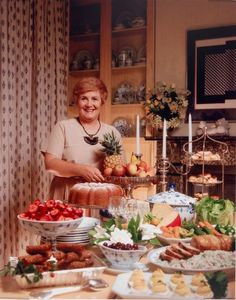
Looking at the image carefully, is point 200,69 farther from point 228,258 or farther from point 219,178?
point 228,258

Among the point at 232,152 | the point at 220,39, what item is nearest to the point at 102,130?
the point at 220,39

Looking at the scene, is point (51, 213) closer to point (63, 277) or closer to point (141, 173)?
point (63, 277)

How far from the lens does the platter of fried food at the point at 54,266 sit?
0.72 metres

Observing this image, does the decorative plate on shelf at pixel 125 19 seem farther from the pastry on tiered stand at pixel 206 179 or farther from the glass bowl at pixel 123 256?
the glass bowl at pixel 123 256

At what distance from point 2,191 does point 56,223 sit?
1378mm

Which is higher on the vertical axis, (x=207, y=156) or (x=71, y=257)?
(x=207, y=156)

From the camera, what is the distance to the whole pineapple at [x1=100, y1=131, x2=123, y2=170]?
162 centimetres

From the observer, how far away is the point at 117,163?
1604 millimetres

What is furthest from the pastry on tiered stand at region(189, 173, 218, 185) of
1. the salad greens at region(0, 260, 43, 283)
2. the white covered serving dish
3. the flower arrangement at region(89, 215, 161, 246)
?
the salad greens at region(0, 260, 43, 283)

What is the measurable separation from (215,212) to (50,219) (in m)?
0.49

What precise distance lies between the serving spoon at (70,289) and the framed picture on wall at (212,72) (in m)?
1.23

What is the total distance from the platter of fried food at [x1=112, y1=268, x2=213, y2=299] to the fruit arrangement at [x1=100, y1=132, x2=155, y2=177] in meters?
0.77

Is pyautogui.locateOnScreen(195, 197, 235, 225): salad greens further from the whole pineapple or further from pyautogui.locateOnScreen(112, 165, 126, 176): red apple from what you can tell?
the whole pineapple

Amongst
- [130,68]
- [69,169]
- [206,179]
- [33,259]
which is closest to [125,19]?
[130,68]
